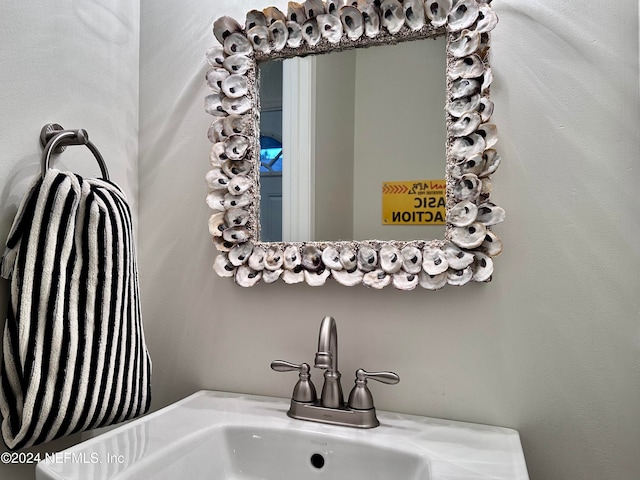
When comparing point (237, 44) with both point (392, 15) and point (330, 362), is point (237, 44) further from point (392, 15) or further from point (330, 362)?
point (330, 362)

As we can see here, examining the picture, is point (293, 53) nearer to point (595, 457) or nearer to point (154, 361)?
point (154, 361)

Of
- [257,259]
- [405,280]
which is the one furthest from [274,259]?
[405,280]

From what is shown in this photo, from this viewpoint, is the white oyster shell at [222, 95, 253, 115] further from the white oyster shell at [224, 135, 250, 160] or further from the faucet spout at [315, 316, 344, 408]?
the faucet spout at [315, 316, 344, 408]

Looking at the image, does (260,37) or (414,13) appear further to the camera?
(260,37)

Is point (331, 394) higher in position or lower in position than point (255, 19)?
lower

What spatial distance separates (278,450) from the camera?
90cm

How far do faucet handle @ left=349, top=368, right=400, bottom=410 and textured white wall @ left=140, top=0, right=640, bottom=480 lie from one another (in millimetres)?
99

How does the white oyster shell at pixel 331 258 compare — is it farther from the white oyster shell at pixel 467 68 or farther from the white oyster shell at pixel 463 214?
the white oyster shell at pixel 467 68

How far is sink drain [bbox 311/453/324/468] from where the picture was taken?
87cm

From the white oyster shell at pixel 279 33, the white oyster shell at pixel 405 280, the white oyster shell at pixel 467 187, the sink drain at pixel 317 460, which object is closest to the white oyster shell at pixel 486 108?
the white oyster shell at pixel 467 187

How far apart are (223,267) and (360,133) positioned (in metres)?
0.44

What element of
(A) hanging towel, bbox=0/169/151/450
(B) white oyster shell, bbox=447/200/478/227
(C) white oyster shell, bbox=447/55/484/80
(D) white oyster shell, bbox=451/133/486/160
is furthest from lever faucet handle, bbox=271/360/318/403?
(C) white oyster shell, bbox=447/55/484/80

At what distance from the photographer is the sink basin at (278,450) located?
731mm

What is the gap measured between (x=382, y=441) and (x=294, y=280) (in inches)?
14.8
